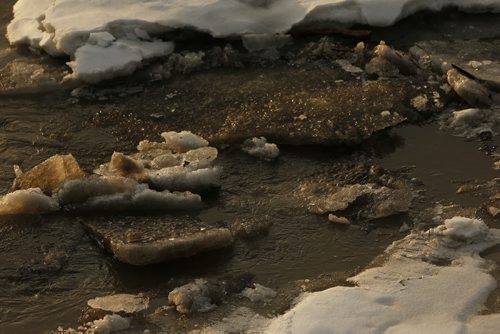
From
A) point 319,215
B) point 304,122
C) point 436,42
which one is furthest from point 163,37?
point 319,215

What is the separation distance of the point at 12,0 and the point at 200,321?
4978mm

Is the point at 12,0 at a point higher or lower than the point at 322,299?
higher

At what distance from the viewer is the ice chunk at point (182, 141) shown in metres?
5.14

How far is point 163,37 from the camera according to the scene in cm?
650

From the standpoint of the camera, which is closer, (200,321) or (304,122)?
(200,321)

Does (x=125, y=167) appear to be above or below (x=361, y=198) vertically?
above

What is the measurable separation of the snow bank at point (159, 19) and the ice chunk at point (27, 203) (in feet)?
5.59

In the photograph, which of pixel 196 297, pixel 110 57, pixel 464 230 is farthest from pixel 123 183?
pixel 464 230

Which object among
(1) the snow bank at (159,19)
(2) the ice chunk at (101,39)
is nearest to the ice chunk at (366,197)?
(1) the snow bank at (159,19)

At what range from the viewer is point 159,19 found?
21.2 ft

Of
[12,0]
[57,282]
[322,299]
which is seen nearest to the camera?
[322,299]

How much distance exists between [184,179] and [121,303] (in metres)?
1.07

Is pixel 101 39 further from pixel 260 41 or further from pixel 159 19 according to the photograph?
pixel 260 41

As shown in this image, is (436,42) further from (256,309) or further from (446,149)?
(256,309)
